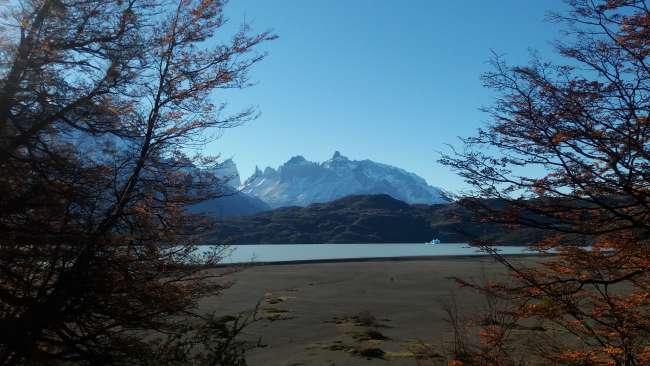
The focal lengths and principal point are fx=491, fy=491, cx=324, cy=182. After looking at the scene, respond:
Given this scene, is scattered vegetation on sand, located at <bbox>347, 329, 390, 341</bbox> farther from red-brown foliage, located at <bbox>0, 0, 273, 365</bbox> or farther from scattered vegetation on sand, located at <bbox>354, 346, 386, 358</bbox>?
red-brown foliage, located at <bbox>0, 0, 273, 365</bbox>

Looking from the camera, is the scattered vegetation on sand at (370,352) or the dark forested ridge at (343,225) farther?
the dark forested ridge at (343,225)

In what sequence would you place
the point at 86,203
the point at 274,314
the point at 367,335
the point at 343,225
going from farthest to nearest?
1. the point at 343,225
2. the point at 274,314
3. the point at 367,335
4. the point at 86,203

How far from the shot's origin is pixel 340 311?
18469 millimetres

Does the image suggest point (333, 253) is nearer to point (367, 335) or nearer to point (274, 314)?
point (274, 314)

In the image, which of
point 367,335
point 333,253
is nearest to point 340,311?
point 367,335

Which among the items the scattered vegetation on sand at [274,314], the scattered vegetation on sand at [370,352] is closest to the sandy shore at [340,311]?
the scattered vegetation on sand at [274,314]

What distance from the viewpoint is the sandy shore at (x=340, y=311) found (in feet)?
38.8

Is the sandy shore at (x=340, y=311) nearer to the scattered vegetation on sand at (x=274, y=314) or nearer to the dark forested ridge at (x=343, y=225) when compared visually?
the scattered vegetation on sand at (x=274, y=314)

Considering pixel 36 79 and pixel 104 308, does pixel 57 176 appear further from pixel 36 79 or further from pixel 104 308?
pixel 104 308

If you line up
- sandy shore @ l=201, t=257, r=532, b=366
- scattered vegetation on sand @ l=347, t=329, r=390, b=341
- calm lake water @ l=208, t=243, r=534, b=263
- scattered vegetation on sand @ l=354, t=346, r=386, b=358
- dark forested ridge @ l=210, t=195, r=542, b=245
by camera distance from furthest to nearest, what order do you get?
dark forested ridge @ l=210, t=195, r=542, b=245 < calm lake water @ l=208, t=243, r=534, b=263 < scattered vegetation on sand @ l=347, t=329, r=390, b=341 < sandy shore @ l=201, t=257, r=532, b=366 < scattered vegetation on sand @ l=354, t=346, r=386, b=358

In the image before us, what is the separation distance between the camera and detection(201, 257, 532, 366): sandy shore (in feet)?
38.8

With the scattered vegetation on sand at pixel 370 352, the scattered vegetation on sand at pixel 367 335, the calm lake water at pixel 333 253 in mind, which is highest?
the scattered vegetation on sand at pixel 370 352

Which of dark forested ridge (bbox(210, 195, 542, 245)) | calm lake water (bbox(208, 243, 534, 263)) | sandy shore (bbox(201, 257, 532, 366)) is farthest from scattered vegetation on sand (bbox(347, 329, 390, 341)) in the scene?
dark forested ridge (bbox(210, 195, 542, 245))

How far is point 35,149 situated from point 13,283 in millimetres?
1146
